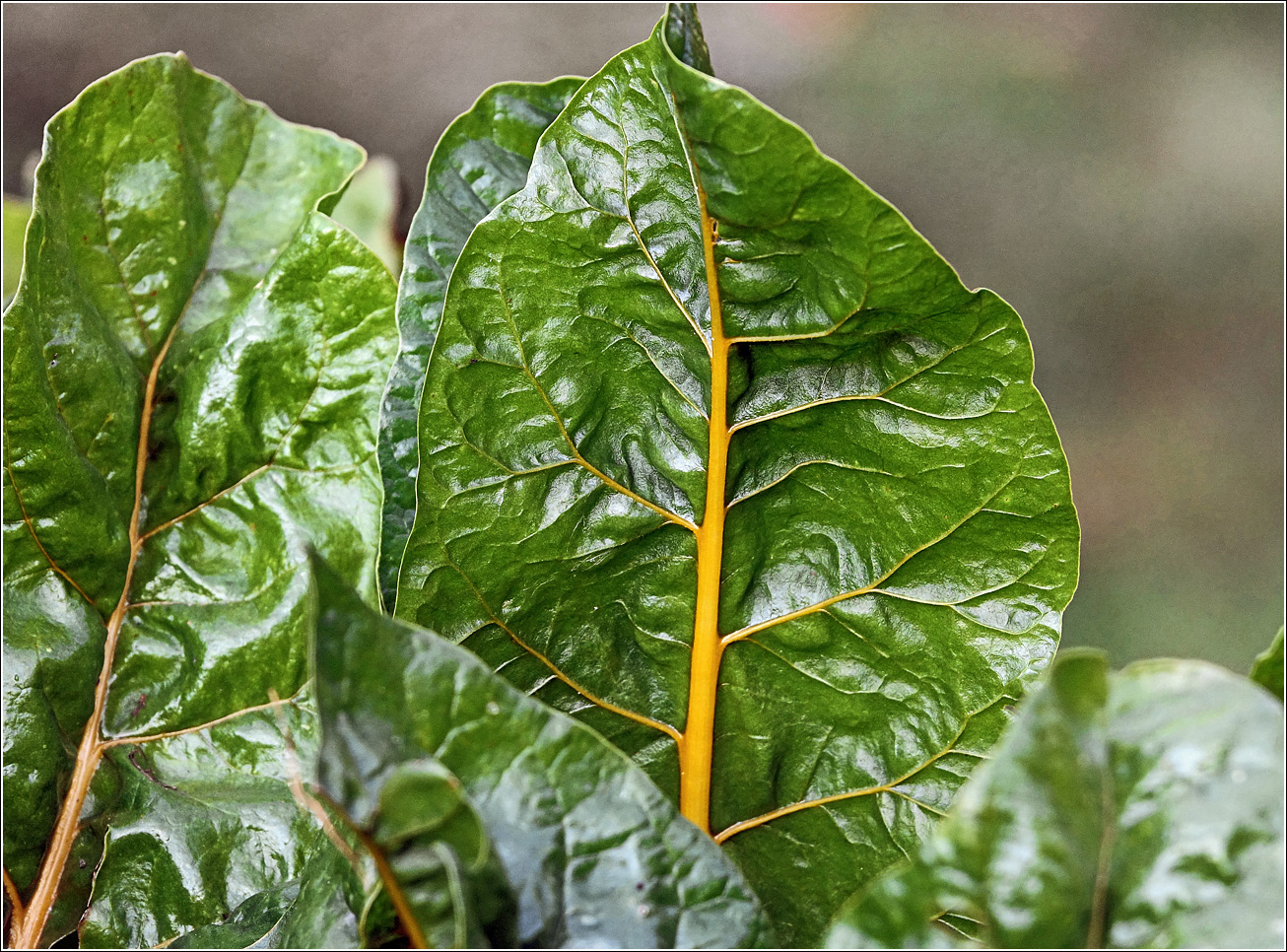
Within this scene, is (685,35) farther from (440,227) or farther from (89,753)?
(89,753)

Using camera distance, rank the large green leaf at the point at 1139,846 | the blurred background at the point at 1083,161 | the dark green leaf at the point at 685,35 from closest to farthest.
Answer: the large green leaf at the point at 1139,846 < the dark green leaf at the point at 685,35 < the blurred background at the point at 1083,161

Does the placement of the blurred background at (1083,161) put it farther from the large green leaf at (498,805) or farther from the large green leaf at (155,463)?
the large green leaf at (498,805)

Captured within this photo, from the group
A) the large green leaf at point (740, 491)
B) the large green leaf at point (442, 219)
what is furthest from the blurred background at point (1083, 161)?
the large green leaf at point (740, 491)

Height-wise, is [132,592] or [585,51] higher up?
[585,51]

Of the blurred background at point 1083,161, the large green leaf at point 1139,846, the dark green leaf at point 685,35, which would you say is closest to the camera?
the large green leaf at point 1139,846

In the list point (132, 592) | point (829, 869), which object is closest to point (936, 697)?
point (829, 869)

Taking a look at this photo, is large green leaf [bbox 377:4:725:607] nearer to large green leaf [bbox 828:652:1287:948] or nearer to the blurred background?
large green leaf [bbox 828:652:1287:948]

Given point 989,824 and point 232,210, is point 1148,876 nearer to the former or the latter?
point 989,824

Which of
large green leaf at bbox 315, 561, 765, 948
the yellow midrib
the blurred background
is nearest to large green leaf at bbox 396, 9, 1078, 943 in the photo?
the yellow midrib
